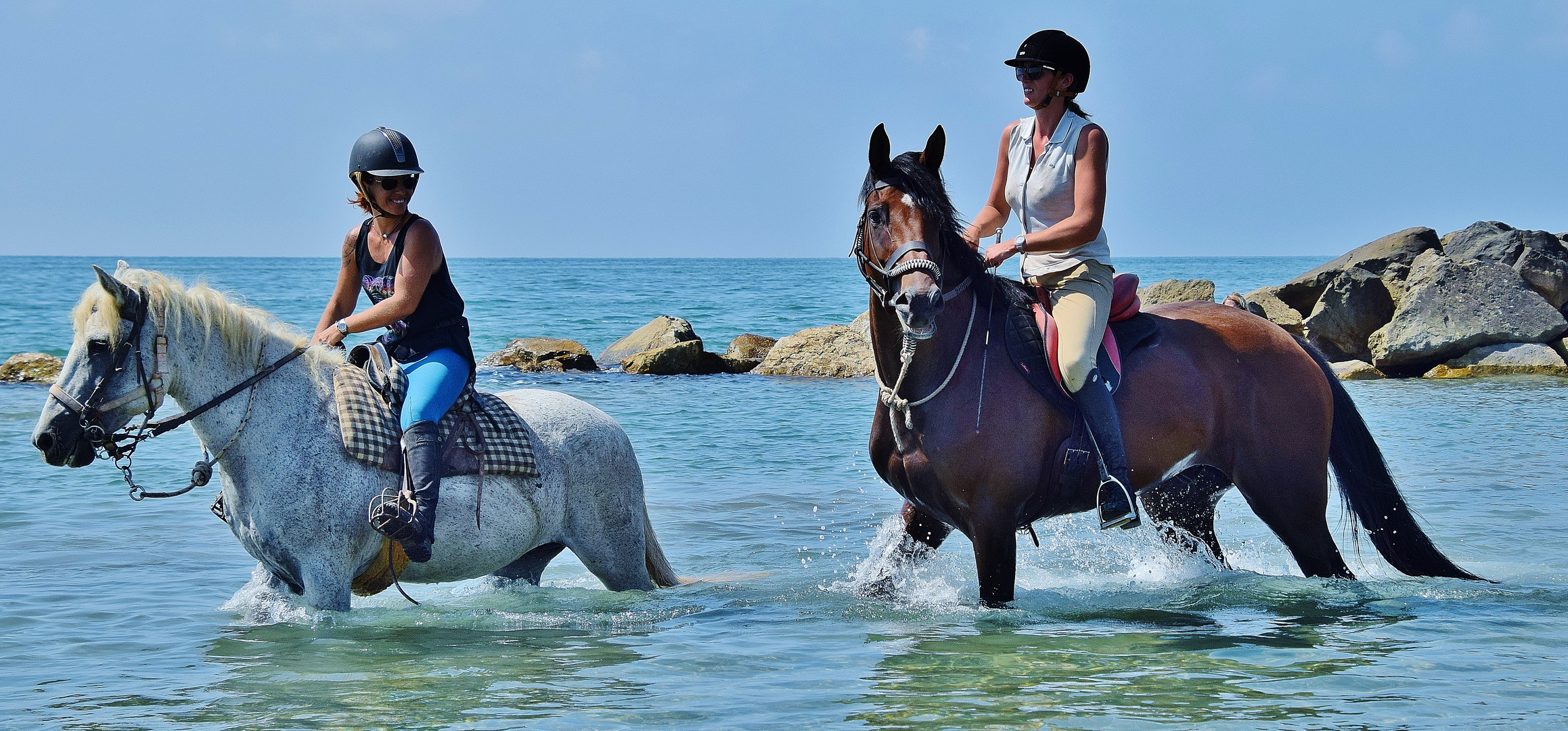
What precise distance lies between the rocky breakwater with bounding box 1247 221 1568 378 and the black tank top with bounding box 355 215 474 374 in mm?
17653

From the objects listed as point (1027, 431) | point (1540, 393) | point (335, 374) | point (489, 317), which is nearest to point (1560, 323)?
point (1540, 393)

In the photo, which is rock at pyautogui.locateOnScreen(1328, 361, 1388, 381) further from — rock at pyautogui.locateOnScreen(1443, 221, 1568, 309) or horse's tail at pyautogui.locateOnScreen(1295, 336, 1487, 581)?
horse's tail at pyautogui.locateOnScreen(1295, 336, 1487, 581)

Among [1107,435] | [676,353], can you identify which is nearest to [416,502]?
[1107,435]

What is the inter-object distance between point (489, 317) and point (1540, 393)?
1212 inches

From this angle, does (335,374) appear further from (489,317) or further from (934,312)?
(489,317)

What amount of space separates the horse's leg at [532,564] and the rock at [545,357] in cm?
1604

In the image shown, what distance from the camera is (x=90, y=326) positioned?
4758mm

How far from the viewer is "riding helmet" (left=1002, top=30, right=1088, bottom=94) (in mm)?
5461

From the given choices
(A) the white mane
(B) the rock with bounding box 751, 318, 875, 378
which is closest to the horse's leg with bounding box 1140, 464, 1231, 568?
(A) the white mane

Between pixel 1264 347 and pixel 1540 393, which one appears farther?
pixel 1540 393

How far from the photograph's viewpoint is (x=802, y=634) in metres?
5.83

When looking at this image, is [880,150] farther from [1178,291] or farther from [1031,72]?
[1178,291]

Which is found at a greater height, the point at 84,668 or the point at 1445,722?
the point at 1445,722

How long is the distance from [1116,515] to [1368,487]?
171 centimetres
